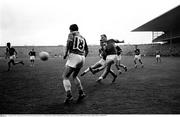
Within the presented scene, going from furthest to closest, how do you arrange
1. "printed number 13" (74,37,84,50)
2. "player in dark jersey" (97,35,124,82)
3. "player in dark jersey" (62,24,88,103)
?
"player in dark jersey" (97,35,124,82) → "printed number 13" (74,37,84,50) → "player in dark jersey" (62,24,88,103)

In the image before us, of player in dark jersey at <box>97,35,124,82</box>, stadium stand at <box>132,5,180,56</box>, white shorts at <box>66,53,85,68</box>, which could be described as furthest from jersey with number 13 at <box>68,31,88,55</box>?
stadium stand at <box>132,5,180,56</box>

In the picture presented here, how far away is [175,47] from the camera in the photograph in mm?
41656

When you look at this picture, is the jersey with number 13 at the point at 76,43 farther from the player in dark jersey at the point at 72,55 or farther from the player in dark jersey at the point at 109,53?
the player in dark jersey at the point at 109,53

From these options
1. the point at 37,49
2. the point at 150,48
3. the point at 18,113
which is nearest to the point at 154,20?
the point at 150,48

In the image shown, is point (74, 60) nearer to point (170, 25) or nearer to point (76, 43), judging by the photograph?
point (76, 43)

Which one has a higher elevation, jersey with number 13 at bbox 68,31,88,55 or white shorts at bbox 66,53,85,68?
jersey with number 13 at bbox 68,31,88,55

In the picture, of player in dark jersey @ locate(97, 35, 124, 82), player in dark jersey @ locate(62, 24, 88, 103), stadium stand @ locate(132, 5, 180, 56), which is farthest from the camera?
stadium stand @ locate(132, 5, 180, 56)

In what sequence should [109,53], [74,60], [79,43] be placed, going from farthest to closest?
[109,53] → [79,43] → [74,60]

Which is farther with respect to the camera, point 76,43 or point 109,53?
point 109,53

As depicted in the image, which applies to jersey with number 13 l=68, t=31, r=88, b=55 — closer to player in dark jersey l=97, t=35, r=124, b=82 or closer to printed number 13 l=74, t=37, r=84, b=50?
printed number 13 l=74, t=37, r=84, b=50

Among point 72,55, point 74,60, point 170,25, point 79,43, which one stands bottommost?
point 74,60

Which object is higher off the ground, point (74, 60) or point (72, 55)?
point (72, 55)

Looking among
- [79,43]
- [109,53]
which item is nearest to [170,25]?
[109,53]

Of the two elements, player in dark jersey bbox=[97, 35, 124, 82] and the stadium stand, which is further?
the stadium stand
